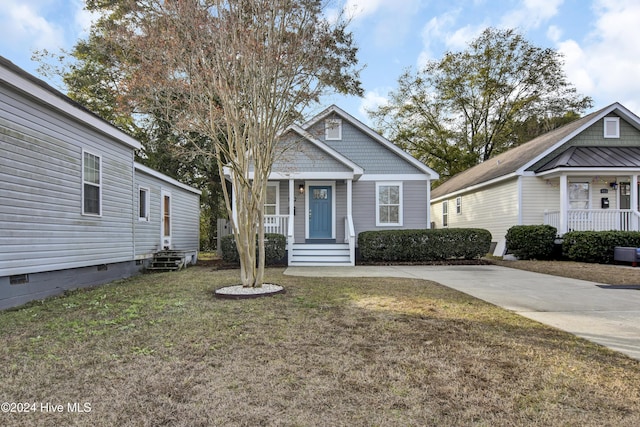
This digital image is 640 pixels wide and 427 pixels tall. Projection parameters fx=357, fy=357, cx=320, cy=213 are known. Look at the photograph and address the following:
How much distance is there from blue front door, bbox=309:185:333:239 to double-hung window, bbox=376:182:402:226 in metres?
1.87

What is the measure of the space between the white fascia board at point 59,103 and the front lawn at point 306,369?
3457mm

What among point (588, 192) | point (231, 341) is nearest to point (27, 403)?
point (231, 341)

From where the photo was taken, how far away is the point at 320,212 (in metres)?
13.4

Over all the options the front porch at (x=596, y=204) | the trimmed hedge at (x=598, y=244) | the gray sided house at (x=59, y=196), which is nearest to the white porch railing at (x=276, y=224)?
the gray sided house at (x=59, y=196)

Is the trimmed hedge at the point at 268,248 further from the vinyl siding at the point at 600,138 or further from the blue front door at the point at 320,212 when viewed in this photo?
the vinyl siding at the point at 600,138

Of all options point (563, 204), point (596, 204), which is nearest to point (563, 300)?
point (563, 204)

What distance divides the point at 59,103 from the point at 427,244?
10.2m

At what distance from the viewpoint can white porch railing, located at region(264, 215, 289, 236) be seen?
40.3ft

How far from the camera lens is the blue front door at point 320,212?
13341 mm

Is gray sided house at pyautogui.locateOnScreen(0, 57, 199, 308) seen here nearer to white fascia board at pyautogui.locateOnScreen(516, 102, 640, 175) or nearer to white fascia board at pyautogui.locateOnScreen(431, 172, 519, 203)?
white fascia board at pyautogui.locateOnScreen(431, 172, 519, 203)

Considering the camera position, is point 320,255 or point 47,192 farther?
point 320,255

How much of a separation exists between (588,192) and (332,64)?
1228 cm

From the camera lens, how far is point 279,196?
13.2m

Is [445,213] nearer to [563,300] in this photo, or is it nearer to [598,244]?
[598,244]
